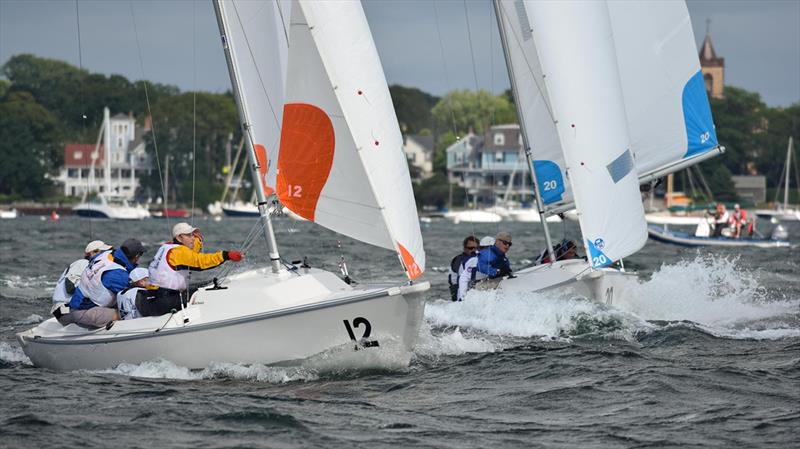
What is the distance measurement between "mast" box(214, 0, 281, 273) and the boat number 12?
110 cm

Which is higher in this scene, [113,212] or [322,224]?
[322,224]

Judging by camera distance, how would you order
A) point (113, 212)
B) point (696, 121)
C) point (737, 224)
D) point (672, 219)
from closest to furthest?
point (696, 121) → point (737, 224) → point (113, 212) → point (672, 219)

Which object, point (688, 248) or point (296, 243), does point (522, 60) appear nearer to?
point (688, 248)

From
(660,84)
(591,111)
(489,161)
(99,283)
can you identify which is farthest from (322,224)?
(489,161)

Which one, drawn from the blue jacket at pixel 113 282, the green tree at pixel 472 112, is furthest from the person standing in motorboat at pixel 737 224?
the green tree at pixel 472 112

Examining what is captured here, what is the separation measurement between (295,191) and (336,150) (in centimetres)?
53

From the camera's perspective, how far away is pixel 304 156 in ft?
41.1

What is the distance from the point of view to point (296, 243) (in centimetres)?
4309

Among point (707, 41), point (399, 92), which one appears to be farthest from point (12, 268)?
point (707, 41)

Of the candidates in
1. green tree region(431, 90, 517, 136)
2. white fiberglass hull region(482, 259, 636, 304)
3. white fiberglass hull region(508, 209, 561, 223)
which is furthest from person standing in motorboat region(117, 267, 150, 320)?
green tree region(431, 90, 517, 136)

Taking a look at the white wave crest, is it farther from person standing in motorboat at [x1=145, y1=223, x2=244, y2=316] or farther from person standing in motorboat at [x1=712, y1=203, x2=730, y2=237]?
person standing in motorboat at [x1=712, y1=203, x2=730, y2=237]

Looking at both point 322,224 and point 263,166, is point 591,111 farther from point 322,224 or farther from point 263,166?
point 322,224

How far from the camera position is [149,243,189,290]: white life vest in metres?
12.6

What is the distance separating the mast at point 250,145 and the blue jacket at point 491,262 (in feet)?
14.7
